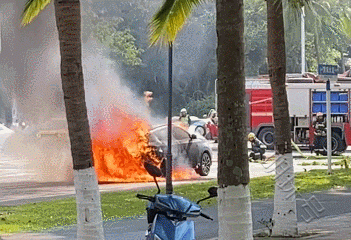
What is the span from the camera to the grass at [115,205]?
17.2 metres

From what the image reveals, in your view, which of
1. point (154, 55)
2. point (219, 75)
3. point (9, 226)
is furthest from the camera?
point (154, 55)

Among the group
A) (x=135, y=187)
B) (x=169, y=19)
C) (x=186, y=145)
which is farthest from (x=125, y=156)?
(x=169, y=19)

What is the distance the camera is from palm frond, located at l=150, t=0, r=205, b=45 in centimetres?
1875

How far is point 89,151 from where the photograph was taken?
35.2 feet

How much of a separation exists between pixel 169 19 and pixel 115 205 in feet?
12.3

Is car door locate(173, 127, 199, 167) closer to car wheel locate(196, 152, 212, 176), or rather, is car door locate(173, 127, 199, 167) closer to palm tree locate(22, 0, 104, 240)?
car wheel locate(196, 152, 212, 176)

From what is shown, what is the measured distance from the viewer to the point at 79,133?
10625 mm

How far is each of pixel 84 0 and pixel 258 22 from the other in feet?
92.5

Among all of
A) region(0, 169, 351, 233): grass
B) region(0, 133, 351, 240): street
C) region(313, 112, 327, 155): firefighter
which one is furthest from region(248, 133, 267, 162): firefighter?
region(0, 169, 351, 233): grass

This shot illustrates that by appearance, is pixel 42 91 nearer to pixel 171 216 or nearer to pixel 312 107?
pixel 312 107

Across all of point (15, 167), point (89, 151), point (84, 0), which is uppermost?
point (84, 0)

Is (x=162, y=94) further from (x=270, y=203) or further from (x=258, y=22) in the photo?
(x=270, y=203)

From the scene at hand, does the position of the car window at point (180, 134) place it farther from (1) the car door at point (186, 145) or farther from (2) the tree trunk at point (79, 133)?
(2) the tree trunk at point (79, 133)

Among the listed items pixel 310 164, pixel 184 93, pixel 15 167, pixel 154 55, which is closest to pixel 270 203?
pixel 310 164
